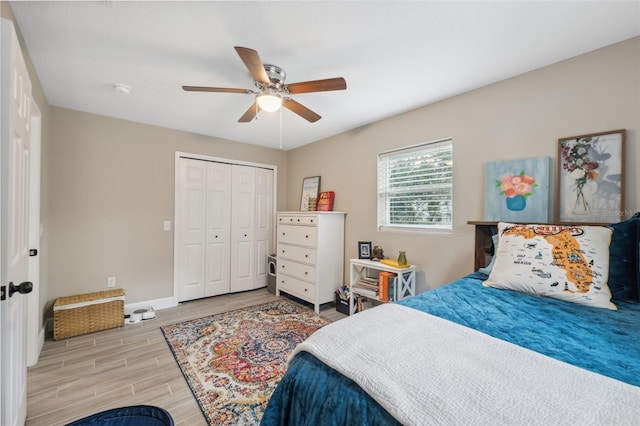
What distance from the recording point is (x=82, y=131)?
3039 mm

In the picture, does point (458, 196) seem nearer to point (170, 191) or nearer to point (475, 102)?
point (475, 102)

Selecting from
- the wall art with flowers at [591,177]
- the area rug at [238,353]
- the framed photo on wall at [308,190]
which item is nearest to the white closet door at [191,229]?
the area rug at [238,353]

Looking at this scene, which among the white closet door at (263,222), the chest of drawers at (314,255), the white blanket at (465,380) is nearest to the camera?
the white blanket at (465,380)

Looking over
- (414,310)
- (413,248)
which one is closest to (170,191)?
(413,248)

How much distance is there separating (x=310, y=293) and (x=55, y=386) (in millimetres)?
2334

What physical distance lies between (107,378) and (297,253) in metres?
2.20

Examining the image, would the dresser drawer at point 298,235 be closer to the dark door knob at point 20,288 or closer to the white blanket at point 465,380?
the white blanket at point 465,380

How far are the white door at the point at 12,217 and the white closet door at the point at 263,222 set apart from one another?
299 cm

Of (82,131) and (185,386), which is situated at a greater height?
(82,131)

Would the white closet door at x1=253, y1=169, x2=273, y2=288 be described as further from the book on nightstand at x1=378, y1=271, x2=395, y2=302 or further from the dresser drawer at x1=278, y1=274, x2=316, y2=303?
the book on nightstand at x1=378, y1=271, x2=395, y2=302

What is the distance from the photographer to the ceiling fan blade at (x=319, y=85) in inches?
71.0

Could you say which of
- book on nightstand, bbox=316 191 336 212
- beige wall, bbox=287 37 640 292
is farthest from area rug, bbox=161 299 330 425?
book on nightstand, bbox=316 191 336 212

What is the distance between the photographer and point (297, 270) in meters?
3.67

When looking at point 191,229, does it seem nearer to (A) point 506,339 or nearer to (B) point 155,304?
(B) point 155,304
